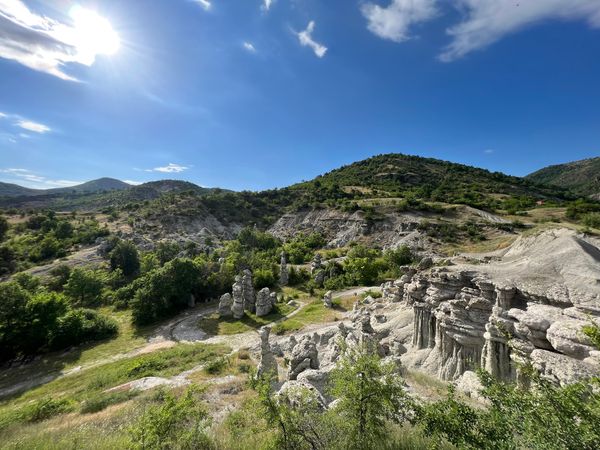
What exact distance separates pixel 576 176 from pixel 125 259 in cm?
18037

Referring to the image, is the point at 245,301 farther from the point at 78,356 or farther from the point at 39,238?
the point at 39,238

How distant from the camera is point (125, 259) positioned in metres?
48.6

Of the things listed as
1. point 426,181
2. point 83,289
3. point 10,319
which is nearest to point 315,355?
point 10,319

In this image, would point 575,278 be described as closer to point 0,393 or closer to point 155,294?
point 0,393

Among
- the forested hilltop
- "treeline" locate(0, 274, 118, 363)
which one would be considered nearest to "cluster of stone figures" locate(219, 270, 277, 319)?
the forested hilltop

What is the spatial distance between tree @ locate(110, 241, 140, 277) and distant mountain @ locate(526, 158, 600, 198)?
13926cm

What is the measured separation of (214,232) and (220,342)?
5468cm

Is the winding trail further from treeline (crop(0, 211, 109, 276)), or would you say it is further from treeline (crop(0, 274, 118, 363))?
treeline (crop(0, 211, 109, 276))

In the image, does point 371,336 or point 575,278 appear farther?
point 371,336

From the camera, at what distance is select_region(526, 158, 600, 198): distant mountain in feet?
351

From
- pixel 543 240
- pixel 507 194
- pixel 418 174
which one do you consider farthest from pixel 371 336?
pixel 418 174

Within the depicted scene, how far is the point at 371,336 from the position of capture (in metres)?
16.5

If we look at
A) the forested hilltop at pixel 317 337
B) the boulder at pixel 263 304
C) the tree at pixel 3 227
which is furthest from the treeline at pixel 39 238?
the boulder at pixel 263 304

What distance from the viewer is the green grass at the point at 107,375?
16172 mm
